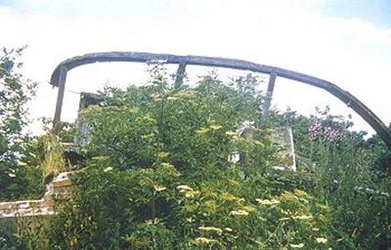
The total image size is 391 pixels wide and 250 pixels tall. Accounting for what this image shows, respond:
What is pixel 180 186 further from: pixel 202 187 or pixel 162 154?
pixel 162 154

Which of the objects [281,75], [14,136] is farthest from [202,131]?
[14,136]

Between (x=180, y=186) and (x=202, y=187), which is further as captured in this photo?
(x=202, y=187)

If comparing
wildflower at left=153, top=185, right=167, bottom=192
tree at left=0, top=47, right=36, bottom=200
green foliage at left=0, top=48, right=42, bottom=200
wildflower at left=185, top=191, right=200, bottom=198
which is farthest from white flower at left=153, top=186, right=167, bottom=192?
tree at left=0, top=47, right=36, bottom=200

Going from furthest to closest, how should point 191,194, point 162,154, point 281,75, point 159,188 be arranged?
point 281,75 → point 162,154 → point 159,188 → point 191,194

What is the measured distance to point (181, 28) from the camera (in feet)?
14.5

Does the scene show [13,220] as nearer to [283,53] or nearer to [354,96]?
[283,53]

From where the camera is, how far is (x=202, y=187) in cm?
278

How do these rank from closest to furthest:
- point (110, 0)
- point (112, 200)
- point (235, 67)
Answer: point (112, 200)
point (235, 67)
point (110, 0)

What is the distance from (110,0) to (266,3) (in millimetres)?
1496

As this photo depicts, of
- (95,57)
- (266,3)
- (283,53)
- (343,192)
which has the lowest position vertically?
(343,192)

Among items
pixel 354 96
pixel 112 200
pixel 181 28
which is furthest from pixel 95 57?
pixel 354 96

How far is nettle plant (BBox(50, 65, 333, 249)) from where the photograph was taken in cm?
263

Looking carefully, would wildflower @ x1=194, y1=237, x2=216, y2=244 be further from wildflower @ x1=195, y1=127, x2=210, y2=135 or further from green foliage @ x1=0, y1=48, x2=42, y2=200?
green foliage @ x1=0, y1=48, x2=42, y2=200

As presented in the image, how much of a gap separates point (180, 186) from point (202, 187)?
19 centimetres
